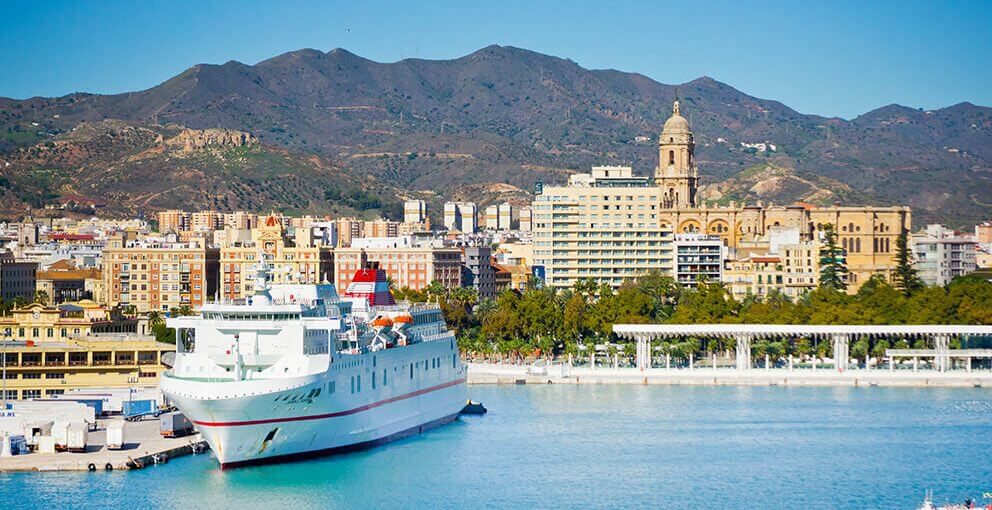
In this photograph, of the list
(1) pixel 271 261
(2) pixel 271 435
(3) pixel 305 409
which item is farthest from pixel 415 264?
(2) pixel 271 435

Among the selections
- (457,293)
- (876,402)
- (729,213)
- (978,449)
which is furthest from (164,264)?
(978,449)

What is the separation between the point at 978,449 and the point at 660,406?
656 inches

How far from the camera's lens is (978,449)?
61.4 metres

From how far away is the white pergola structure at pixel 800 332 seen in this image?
8906 cm

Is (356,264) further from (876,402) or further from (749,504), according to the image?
(749,504)

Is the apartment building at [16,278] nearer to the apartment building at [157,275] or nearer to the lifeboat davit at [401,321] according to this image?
the apartment building at [157,275]

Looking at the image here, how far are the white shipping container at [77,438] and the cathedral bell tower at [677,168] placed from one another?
97.7m

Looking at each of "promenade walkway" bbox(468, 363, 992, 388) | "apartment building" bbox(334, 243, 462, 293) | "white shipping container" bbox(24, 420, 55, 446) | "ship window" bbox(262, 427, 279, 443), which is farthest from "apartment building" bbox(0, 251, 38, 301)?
"ship window" bbox(262, 427, 279, 443)

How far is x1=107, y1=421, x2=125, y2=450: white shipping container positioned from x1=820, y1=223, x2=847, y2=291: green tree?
70.6m

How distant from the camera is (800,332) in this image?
9100cm

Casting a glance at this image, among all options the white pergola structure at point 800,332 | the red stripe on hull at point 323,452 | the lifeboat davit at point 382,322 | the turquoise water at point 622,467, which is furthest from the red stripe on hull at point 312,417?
the white pergola structure at point 800,332

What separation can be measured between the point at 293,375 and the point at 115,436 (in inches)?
274

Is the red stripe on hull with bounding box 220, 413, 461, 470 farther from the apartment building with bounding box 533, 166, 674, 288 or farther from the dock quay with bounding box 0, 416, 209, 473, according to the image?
the apartment building with bounding box 533, 166, 674, 288

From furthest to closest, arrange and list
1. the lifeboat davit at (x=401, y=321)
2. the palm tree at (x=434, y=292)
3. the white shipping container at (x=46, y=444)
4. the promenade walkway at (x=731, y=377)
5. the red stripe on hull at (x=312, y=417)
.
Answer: the palm tree at (x=434, y=292), the promenade walkway at (x=731, y=377), the lifeboat davit at (x=401, y=321), the white shipping container at (x=46, y=444), the red stripe on hull at (x=312, y=417)
